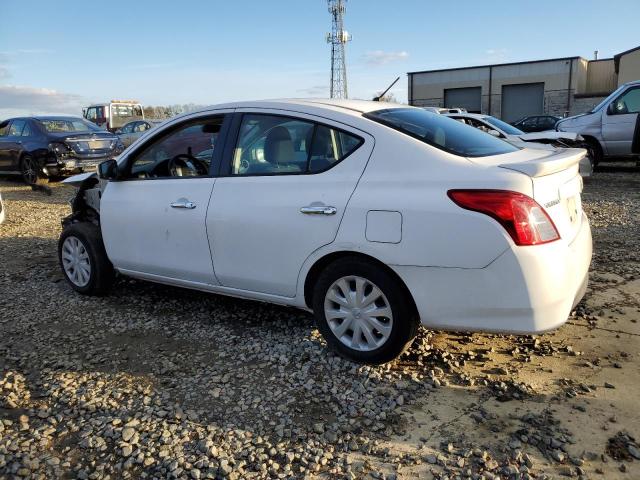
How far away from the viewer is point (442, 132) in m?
3.57

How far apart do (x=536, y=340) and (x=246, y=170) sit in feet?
7.68

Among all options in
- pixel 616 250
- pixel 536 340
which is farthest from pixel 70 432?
pixel 616 250

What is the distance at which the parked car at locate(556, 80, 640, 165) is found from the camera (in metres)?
11.6

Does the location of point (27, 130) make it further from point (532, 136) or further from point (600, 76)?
point (600, 76)

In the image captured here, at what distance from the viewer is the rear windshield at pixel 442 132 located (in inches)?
132

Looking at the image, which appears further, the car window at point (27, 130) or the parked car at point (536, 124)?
the parked car at point (536, 124)

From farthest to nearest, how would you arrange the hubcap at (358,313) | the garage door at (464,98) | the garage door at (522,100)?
1. the garage door at (464,98)
2. the garage door at (522,100)
3. the hubcap at (358,313)

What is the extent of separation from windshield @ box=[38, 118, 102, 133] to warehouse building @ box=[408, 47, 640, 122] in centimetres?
A: 3531

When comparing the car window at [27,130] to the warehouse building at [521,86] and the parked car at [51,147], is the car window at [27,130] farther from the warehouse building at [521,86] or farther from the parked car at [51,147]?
the warehouse building at [521,86]

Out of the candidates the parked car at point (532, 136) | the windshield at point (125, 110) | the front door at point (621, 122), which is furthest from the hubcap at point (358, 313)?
the windshield at point (125, 110)

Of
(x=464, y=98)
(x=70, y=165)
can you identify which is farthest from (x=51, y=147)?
(x=464, y=98)

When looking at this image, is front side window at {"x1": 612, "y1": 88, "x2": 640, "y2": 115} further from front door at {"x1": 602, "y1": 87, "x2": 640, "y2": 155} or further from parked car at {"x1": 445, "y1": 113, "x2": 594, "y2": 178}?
parked car at {"x1": 445, "y1": 113, "x2": 594, "y2": 178}

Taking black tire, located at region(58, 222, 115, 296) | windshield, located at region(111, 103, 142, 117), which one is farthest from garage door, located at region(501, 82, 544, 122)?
Answer: black tire, located at region(58, 222, 115, 296)

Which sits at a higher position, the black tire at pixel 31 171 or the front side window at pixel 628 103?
the front side window at pixel 628 103
